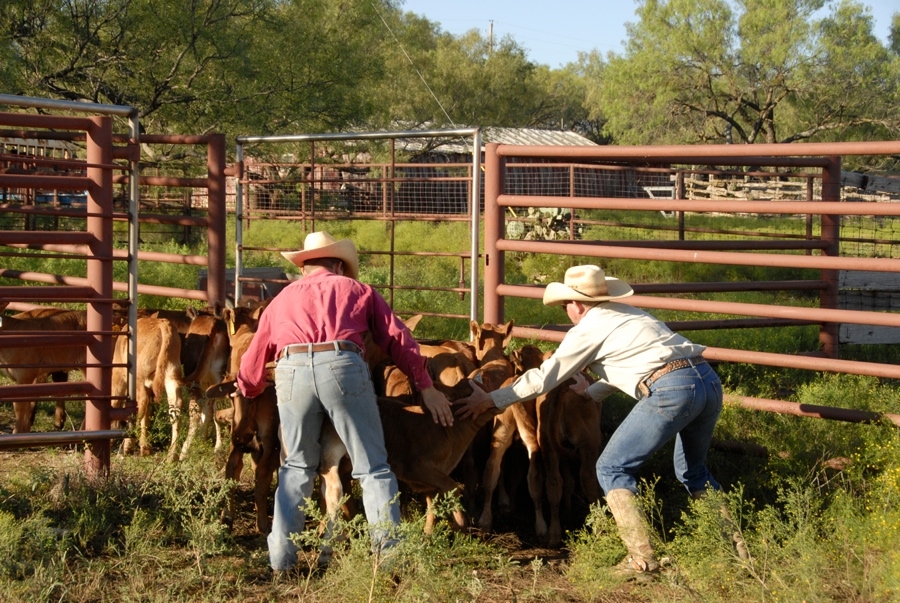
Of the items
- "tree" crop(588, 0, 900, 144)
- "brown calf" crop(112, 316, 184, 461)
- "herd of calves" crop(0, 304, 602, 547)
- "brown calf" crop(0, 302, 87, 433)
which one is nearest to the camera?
"herd of calves" crop(0, 304, 602, 547)

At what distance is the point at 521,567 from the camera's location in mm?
6211

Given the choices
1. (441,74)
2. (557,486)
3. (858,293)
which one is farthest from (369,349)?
(441,74)

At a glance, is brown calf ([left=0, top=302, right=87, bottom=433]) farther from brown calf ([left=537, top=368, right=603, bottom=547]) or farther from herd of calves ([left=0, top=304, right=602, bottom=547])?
brown calf ([left=537, top=368, right=603, bottom=547])

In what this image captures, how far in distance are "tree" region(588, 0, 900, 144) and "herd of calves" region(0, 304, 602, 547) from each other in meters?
35.5

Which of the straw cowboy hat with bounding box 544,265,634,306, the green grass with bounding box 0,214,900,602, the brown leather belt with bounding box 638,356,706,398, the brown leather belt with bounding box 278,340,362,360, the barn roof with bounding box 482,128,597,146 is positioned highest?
the barn roof with bounding box 482,128,597,146

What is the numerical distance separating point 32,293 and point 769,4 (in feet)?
131

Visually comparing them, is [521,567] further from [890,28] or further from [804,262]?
[890,28]

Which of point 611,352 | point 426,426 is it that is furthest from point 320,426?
point 611,352

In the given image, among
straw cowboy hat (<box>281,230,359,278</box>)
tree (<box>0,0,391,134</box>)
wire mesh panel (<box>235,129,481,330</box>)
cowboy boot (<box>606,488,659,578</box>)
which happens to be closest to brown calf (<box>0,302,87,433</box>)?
wire mesh panel (<box>235,129,481,330</box>)

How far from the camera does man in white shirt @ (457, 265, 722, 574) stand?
5945 mm

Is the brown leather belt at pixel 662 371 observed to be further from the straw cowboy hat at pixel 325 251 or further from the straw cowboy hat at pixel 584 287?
the straw cowboy hat at pixel 325 251

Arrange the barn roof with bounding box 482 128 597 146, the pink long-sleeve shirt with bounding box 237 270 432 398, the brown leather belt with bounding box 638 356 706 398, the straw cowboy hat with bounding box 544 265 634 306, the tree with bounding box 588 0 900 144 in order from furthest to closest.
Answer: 1. the barn roof with bounding box 482 128 597 146
2. the tree with bounding box 588 0 900 144
3. the straw cowboy hat with bounding box 544 265 634 306
4. the brown leather belt with bounding box 638 356 706 398
5. the pink long-sleeve shirt with bounding box 237 270 432 398

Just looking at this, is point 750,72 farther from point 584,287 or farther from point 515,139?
point 584,287

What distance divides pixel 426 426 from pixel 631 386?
1264mm
